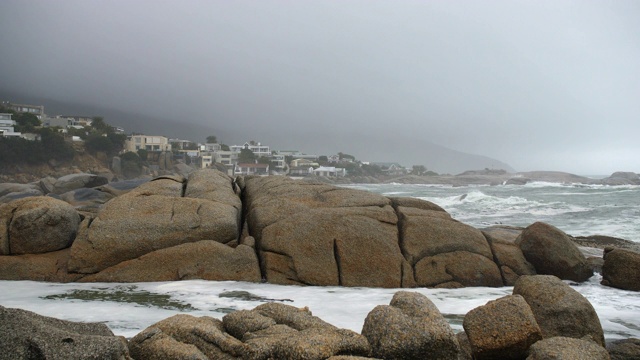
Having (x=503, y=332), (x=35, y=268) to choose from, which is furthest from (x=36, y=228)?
(x=503, y=332)

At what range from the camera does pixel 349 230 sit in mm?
11680

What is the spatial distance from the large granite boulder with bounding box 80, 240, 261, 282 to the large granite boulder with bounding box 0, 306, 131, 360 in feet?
20.3

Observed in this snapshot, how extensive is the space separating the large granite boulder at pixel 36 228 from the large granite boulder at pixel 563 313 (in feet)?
35.7

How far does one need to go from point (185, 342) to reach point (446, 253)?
7689 mm

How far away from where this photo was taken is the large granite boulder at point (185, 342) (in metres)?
5.42

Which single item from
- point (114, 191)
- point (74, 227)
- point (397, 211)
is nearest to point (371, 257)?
point (397, 211)

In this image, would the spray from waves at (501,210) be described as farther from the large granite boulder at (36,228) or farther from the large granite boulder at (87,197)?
the large granite boulder at (36,228)

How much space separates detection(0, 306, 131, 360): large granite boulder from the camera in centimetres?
443

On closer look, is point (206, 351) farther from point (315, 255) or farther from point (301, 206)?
point (301, 206)

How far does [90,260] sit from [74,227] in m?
1.74

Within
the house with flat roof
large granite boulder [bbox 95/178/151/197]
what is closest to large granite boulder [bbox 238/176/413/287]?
large granite boulder [bbox 95/178/151/197]

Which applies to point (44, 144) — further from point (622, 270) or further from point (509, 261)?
point (622, 270)

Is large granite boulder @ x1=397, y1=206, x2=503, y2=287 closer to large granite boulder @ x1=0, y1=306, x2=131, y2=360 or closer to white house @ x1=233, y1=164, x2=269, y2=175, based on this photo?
large granite boulder @ x1=0, y1=306, x2=131, y2=360

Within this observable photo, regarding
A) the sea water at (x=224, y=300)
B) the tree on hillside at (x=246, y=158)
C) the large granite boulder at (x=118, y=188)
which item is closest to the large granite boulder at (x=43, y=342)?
the sea water at (x=224, y=300)
